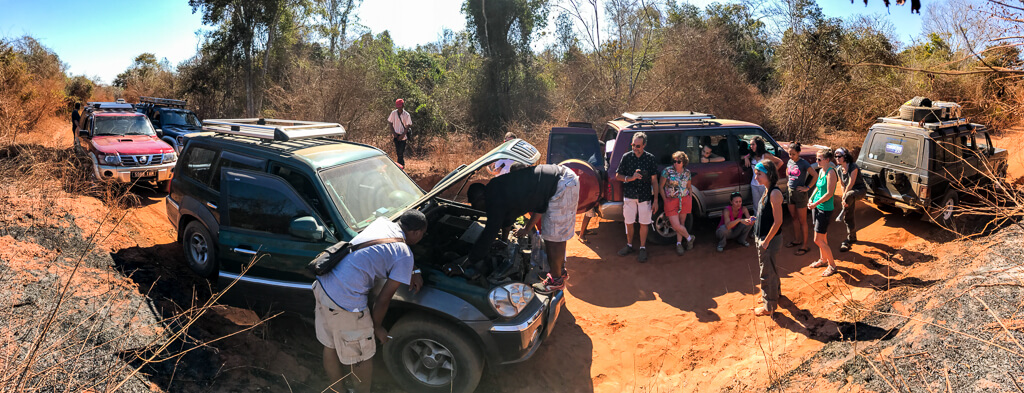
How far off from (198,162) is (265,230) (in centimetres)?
169

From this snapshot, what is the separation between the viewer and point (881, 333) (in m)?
4.51

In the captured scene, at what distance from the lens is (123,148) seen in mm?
9656

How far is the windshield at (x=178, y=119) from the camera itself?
13.5 m

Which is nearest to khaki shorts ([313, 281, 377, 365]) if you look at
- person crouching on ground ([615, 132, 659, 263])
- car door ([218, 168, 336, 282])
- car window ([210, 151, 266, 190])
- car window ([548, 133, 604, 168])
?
car door ([218, 168, 336, 282])

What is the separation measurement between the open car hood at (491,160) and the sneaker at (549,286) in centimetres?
109

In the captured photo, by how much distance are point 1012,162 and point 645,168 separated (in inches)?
377

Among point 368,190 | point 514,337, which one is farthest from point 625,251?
point 368,190

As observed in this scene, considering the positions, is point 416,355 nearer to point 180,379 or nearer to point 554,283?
point 554,283

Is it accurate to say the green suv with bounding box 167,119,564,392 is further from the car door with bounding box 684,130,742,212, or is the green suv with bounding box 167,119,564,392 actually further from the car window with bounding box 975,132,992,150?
the car window with bounding box 975,132,992,150

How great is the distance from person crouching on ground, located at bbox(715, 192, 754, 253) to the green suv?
381cm

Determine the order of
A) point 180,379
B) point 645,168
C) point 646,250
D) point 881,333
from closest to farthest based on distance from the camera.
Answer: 1. point 180,379
2. point 881,333
3. point 645,168
4. point 646,250

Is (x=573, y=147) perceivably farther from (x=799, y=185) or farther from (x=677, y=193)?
(x=799, y=185)

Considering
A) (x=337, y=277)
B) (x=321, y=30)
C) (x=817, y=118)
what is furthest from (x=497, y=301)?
(x=321, y=30)

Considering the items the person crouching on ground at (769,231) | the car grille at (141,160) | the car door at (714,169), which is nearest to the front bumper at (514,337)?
the person crouching on ground at (769,231)
